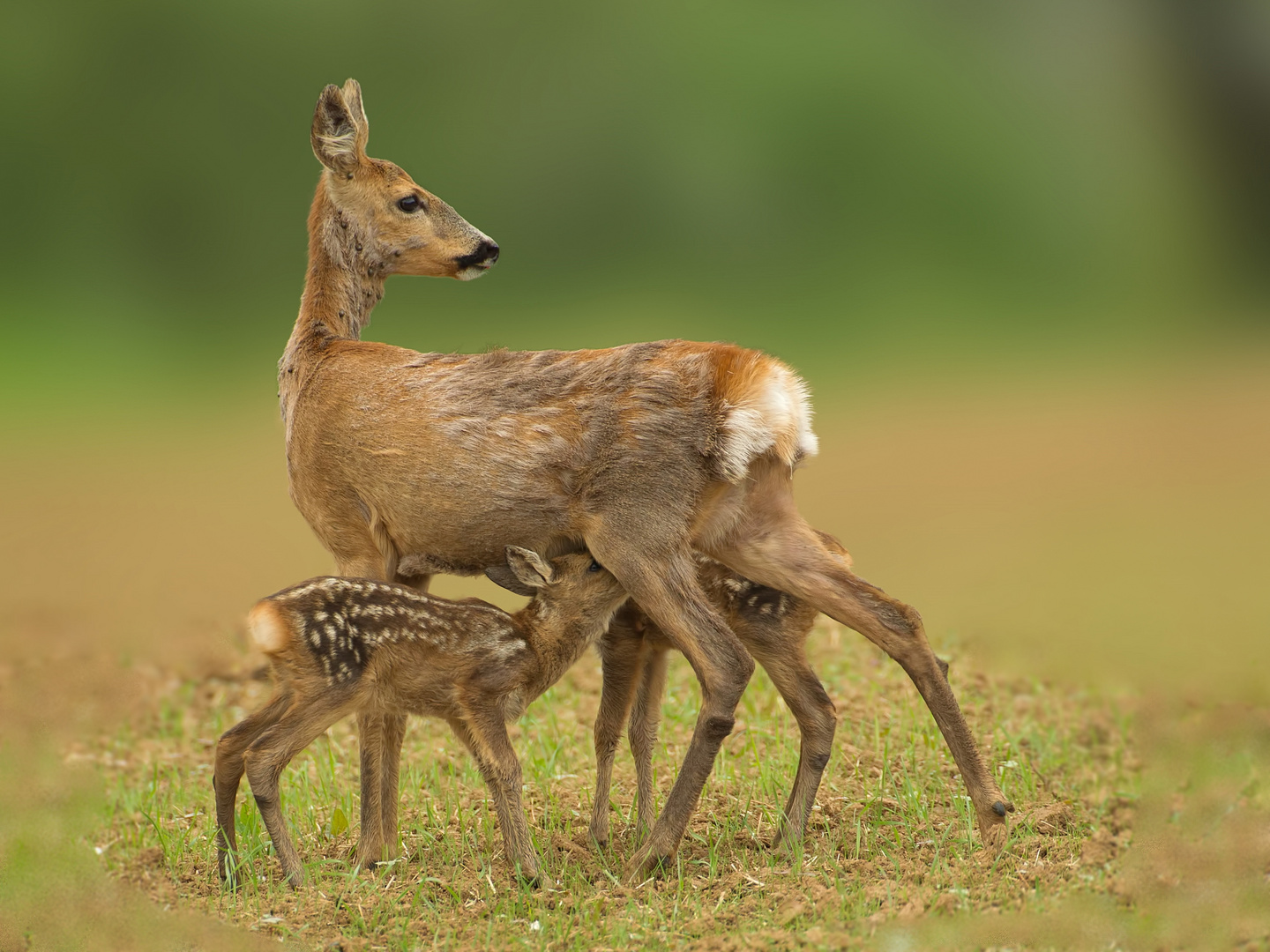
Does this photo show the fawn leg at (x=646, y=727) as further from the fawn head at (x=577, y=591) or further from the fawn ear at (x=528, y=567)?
the fawn ear at (x=528, y=567)

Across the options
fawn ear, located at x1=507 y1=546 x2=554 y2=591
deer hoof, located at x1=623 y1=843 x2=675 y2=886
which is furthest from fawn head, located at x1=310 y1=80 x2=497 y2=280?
deer hoof, located at x1=623 y1=843 x2=675 y2=886

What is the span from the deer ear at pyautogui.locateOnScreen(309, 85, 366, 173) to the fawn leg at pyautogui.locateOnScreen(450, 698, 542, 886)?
241 centimetres

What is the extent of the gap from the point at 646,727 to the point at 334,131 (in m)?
2.91

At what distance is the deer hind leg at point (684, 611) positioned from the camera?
5.50 metres

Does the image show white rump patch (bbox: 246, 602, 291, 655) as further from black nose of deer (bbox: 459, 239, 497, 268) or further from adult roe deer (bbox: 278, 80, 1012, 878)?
black nose of deer (bbox: 459, 239, 497, 268)

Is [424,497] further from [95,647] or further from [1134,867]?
[95,647]

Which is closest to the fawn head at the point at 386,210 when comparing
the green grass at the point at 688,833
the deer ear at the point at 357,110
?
the deer ear at the point at 357,110

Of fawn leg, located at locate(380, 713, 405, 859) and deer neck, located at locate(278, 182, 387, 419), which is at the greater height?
deer neck, located at locate(278, 182, 387, 419)

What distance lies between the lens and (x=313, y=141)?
6164mm

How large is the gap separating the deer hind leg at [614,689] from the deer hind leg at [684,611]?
1.88 feet

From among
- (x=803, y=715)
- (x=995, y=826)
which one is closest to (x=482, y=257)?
(x=803, y=715)

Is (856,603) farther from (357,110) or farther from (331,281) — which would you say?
(357,110)

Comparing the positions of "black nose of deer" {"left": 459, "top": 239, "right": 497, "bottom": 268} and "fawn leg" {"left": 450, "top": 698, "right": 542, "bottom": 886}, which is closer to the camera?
"fawn leg" {"left": 450, "top": 698, "right": 542, "bottom": 886}

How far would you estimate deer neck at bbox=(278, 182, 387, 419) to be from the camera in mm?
6211
